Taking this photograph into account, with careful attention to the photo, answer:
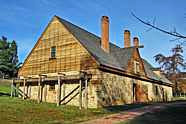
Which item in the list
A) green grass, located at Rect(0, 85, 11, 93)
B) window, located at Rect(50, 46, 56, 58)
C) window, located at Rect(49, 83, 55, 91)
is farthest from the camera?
green grass, located at Rect(0, 85, 11, 93)

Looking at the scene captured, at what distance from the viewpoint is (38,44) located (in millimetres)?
25062

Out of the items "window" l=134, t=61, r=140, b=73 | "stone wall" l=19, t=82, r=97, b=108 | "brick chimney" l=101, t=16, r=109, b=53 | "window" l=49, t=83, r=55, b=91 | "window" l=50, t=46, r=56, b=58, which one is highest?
"brick chimney" l=101, t=16, r=109, b=53

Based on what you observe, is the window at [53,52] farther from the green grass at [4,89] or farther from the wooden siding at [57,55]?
the green grass at [4,89]

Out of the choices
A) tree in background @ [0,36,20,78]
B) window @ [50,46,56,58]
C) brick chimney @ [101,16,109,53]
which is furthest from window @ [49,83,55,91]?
tree in background @ [0,36,20,78]

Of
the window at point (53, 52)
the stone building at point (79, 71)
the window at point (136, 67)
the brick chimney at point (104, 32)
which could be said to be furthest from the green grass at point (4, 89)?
the window at point (136, 67)

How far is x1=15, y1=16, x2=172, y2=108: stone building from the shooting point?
1983 centimetres

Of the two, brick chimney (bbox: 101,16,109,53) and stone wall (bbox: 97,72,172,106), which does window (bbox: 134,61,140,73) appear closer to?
stone wall (bbox: 97,72,172,106)

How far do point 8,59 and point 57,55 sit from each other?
4233 cm

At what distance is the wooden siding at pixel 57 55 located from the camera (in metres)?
21.0

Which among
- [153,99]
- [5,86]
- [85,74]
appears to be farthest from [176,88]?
[85,74]

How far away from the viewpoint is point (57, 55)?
22938mm

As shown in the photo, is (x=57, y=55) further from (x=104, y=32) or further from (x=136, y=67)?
(x=136, y=67)

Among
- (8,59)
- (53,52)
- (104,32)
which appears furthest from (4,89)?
(8,59)

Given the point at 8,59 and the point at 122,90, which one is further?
the point at 8,59
